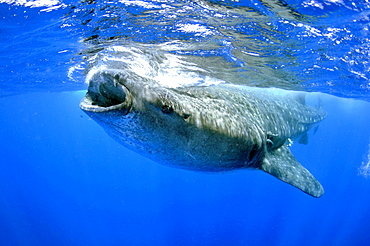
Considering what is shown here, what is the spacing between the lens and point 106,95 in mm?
3156

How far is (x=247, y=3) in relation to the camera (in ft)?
17.4

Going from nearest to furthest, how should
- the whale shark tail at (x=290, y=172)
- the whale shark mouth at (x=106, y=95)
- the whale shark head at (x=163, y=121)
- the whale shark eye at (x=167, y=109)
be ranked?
the whale shark mouth at (x=106, y=95) → the whale shark head at (x=163, y=121) → the whale shark eye at (x=167, y=109) → the whale shark tail at (x=290, y=172)

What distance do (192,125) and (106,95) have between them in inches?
46.5

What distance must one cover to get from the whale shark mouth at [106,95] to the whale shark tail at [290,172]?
3111mm

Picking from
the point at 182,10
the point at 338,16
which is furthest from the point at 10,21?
the point at 338,16

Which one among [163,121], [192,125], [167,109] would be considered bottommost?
[192,125]

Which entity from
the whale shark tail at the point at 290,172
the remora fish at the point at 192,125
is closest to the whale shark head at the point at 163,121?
the remora fish at the point at 192,125

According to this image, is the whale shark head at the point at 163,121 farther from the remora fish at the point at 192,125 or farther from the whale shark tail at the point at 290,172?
the whale shark tail at the point at 290,172

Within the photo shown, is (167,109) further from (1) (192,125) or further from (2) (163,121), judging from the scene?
(1) (192,125)

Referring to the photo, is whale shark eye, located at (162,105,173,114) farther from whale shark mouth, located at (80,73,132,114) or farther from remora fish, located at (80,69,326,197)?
whale shark mouth, located at (80,73,132,114)

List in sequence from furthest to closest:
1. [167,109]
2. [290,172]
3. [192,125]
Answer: [290,172]
[192,125]
[167,109]

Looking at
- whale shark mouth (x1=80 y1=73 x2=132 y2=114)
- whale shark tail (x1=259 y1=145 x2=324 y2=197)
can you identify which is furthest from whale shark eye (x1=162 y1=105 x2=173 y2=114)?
whale shark tail (x1=259 y1=145 x2=324 y2=197)

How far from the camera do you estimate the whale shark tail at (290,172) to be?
469 centimetres

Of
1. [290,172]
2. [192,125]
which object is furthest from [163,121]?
[290,172]
